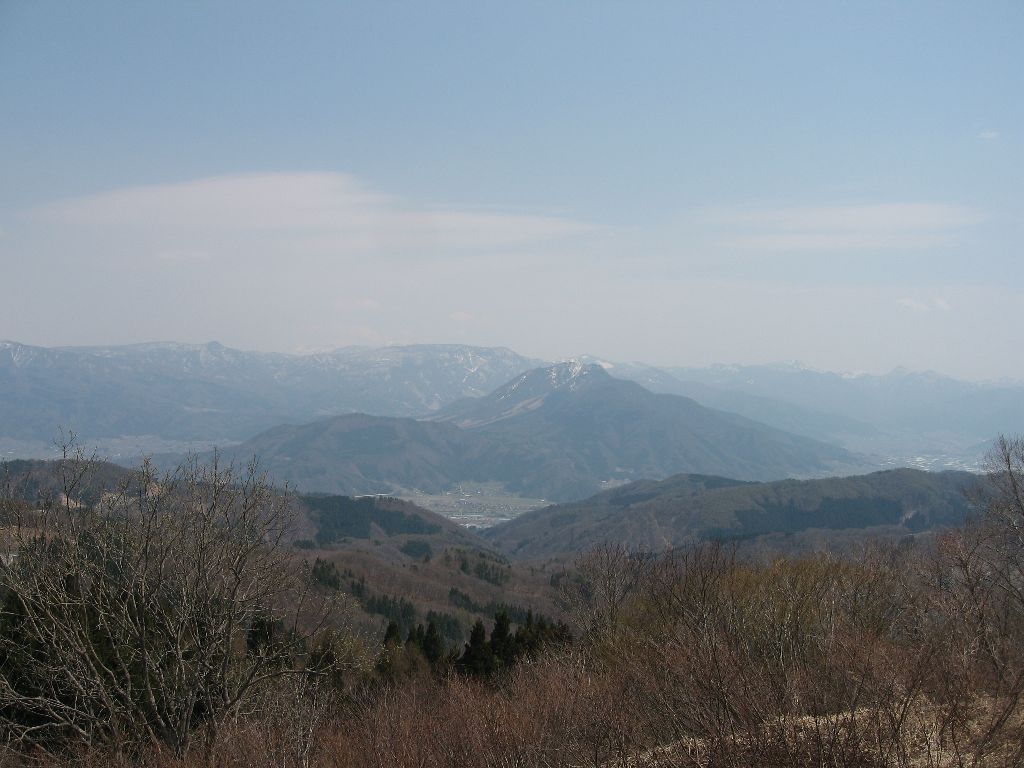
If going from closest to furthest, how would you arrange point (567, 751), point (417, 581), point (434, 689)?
point (567, 751)
point (434, 689)
point (417, 581)

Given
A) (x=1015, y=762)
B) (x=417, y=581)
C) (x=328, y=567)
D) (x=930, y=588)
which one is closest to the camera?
(x=1015, y=762)

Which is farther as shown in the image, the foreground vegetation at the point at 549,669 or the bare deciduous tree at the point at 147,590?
the bare deciduous tree at the point at 147,590

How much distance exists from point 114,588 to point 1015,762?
2438 cm

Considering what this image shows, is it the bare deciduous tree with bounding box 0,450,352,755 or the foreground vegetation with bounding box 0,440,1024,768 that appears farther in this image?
the bare deciduous tree with bounding box 0,450,352,755

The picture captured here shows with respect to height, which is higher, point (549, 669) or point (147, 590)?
point (147, 590)

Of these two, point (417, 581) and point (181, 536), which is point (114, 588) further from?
point (417, 581)

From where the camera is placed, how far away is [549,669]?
2980cm

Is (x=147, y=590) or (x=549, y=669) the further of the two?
(x=549, y=669)

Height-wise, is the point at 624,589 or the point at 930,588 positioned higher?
the point at 930,588

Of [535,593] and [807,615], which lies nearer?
[807,615]

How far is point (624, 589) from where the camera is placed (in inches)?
1754

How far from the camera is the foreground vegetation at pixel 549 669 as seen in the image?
36.8 feet

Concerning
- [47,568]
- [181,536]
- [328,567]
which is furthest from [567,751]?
[328,567]

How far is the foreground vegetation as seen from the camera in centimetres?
1122
